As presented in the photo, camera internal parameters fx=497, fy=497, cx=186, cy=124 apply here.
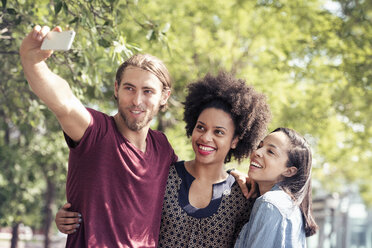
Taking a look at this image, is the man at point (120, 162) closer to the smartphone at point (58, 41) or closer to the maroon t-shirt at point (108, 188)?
the maroon t-shirt at point (108, 188)

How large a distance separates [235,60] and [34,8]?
260 inches

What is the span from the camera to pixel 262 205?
3.37m

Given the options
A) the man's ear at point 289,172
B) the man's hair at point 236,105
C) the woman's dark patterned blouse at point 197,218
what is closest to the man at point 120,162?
the woman's dark patterned blouse at point 197,218

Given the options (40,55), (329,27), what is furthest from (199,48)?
(40,55)

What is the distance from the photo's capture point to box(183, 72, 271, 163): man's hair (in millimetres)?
4008

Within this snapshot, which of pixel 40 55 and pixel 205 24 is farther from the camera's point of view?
pixel 205 24

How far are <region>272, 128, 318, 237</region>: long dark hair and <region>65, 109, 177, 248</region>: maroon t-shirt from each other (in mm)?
1071

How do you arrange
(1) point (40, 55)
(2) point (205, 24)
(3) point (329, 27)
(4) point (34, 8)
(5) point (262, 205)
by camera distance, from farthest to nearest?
1. (2) point (205, 24)
2. (3) point (329, 27)
3. (4) point (34, 8)
4. (5) point (262, 205)
5. (1) point (40, 55)

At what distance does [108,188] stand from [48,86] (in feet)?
2.81

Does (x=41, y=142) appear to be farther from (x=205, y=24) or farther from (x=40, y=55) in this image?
(x=40, y=55)

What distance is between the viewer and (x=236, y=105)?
3965mm

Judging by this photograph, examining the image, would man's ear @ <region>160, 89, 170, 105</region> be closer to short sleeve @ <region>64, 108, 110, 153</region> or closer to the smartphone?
short sleeve @ <region>64, 108, 110, 153</region>

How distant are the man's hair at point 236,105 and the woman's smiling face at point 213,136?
79 mm

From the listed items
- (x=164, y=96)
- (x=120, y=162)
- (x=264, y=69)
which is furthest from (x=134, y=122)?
(x=264, y=69)
